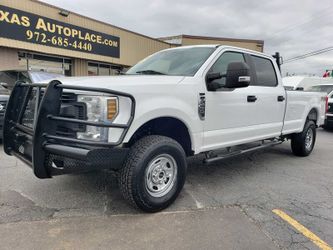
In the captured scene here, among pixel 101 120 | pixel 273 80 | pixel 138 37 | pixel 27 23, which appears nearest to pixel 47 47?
pixel 27 23

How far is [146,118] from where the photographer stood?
10.7ft

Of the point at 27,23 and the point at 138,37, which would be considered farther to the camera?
the point at 138,37

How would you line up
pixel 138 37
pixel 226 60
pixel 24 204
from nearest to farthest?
pixel 24 204, pixel 226 60, pixel 138 37

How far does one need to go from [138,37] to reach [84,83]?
1712 cm

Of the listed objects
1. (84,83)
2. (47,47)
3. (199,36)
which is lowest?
(84,83)

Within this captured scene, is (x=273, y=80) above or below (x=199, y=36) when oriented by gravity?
below

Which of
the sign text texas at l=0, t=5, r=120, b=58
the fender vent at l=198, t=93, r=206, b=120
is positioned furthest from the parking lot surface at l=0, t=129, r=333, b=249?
the sign text texas at l=0, t=5, r=120, b=58

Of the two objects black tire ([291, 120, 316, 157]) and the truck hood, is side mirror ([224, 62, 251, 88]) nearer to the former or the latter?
the truck hood

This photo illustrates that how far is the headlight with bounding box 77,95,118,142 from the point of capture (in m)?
2.96

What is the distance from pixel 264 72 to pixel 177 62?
190 centimetres

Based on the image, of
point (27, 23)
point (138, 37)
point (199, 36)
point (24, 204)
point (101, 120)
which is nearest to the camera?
point (101, 120)

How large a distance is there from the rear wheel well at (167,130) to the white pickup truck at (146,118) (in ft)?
0.04

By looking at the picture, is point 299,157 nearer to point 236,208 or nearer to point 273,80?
point 273,80

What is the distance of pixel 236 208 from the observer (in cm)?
371
